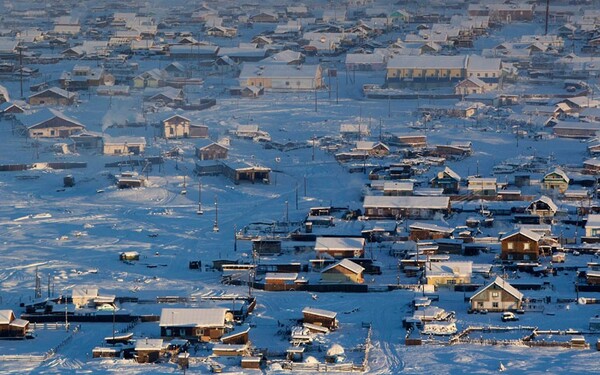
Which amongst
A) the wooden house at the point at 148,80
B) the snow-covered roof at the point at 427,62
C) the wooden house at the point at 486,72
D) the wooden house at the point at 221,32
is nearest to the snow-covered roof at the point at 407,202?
the wooden house at the point at 486,72

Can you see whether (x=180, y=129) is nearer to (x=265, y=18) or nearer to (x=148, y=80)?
(x=148, y=80)

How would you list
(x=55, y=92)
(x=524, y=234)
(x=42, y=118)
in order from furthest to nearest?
(x=55, y=92) < (x=42, y=118) < (x=524, y=234)

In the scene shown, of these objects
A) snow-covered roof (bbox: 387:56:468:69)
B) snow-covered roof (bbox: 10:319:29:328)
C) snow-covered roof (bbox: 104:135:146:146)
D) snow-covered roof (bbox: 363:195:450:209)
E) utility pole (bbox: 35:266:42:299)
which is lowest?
utility pole (bbox: 35:266:42:299)

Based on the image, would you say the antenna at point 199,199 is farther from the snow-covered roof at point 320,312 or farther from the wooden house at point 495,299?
the wooden house at point 495,299

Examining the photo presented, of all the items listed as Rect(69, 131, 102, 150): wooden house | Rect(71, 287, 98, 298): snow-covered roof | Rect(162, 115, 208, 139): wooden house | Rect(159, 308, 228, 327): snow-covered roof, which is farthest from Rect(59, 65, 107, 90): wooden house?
Rect(159, 308, 228, 327): snow-covered roof

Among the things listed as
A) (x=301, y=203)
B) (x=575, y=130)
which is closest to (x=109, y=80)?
(x=575, y=130)

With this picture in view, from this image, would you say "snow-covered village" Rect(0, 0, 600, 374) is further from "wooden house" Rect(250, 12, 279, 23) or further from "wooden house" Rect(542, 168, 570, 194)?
"wooden house" Rect(250, 12, 279, 23)

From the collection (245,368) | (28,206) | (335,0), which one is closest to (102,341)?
(245,368)

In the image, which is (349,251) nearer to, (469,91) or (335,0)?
(469,91)
